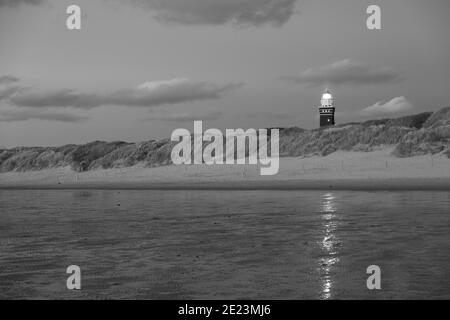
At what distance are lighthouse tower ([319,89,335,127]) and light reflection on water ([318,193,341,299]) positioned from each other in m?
57.8

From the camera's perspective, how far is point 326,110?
7556 cm

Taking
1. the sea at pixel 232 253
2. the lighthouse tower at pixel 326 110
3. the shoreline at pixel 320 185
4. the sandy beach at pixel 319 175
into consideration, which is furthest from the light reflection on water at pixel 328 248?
the lighthouse tower at pixel 326 110

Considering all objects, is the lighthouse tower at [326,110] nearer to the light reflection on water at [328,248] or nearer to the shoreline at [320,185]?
the shoreline at [320,185]

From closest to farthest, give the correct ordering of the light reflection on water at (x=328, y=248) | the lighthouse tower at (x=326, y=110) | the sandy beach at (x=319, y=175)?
the light reflection on water at (x=328, y=248), the sandy beach at (x=319, y=175), the lighthouse tower at (x=326, y=110)

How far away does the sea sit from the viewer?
7426mm

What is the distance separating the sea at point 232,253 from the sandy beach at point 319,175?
13.0m

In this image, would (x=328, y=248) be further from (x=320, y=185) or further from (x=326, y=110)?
(x=326, y=110)

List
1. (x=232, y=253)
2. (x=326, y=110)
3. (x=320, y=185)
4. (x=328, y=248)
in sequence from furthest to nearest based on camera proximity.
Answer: (x=326, y=110)
(x=320, y=185)
(x=328, y=248)
(x=232, y=253)

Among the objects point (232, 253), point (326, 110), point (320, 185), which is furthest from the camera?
point (326, 110)

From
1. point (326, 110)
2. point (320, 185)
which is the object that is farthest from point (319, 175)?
point (326, 110)

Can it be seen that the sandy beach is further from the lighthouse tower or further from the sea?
the lighthouse tower

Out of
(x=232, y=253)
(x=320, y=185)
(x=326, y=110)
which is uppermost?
(x=326, y=110)

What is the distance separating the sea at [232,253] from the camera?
24.4 feet

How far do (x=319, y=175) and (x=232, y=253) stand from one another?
1050 inches
